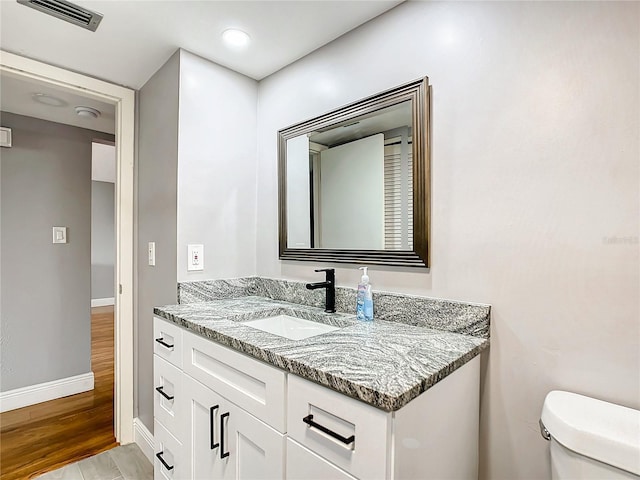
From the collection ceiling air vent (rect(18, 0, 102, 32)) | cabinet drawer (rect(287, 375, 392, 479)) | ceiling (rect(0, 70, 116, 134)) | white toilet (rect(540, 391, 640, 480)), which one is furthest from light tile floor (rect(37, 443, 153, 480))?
ceiling air vent (rect(18, 0, 102, 32))

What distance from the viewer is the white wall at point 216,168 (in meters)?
1.71

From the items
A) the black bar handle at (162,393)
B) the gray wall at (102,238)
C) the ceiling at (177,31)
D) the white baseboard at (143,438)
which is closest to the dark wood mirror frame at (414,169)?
the ceiling at (177,31)

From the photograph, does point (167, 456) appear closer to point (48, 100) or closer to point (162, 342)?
point (162, 342)

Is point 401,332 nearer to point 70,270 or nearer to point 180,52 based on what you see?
point 180,52

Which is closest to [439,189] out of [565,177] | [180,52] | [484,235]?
[484,235]

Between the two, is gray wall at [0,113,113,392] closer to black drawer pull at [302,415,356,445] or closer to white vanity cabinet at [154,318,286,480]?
white vanity cabinet at [154,318,286,480]

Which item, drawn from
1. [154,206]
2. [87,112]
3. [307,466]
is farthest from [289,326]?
[87,112]

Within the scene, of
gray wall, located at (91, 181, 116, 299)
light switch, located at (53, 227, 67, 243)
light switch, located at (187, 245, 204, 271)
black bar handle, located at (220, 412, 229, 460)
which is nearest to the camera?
black bar handle, located at (220, 412, 229, 460)

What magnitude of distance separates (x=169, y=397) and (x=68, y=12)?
170 centimetres

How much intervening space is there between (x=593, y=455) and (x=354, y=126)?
1324 mm

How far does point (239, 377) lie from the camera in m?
1.09

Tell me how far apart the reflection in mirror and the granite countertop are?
14.2 inches

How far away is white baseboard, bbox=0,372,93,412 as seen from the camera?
2439mm

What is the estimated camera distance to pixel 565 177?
0.97 meters
